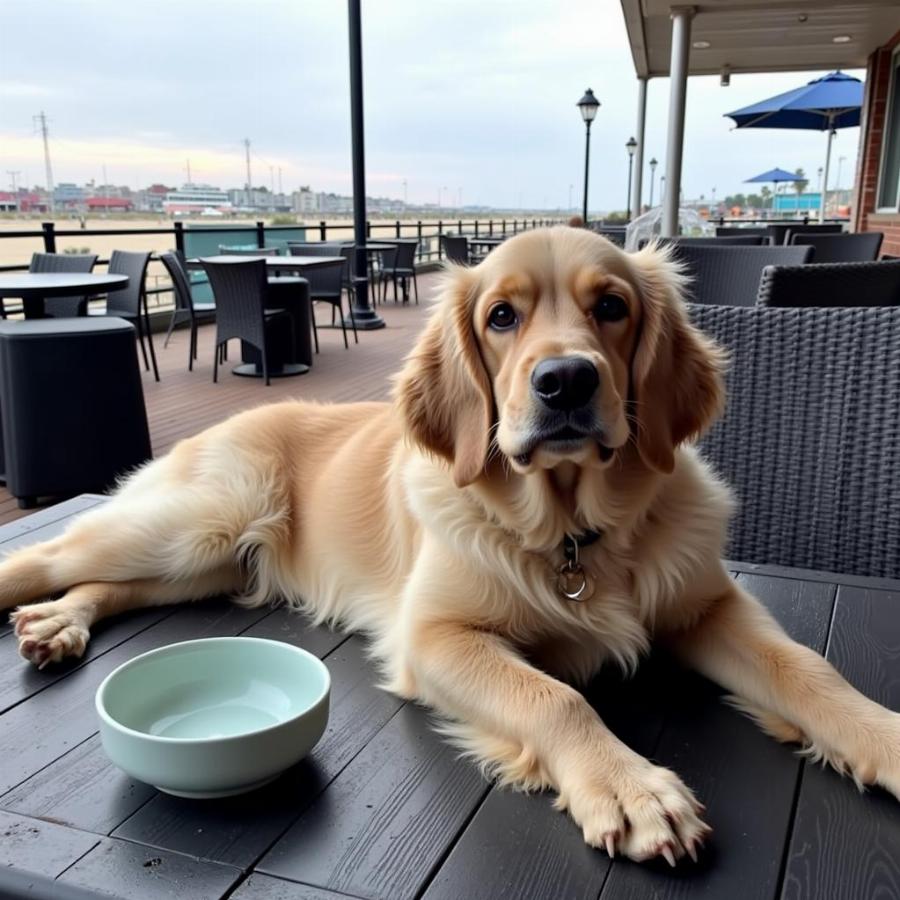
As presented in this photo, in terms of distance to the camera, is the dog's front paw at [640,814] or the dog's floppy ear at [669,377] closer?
the dog's front paw at [640,814]

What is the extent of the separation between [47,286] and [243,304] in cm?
239

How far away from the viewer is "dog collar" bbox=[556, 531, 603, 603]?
149cm

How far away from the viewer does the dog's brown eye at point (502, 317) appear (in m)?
1.64

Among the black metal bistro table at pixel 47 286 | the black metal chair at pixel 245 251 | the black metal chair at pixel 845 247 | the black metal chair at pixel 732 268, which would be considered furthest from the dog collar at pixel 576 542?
the black metal chair at pixel 245 251

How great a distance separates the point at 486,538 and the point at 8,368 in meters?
3.51

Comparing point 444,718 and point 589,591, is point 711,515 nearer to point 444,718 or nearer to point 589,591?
point 589,591

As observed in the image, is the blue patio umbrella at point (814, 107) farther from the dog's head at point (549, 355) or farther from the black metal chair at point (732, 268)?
the dog's head at point (549, 355)

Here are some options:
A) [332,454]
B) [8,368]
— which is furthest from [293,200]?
[332,454]

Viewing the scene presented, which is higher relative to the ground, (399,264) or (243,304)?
(399,264)

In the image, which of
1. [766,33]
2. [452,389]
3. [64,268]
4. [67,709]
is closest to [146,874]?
[67,709]

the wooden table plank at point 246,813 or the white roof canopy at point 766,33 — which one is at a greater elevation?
the white roof canopy at point 766,33

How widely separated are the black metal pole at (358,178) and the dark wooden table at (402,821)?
415 inches

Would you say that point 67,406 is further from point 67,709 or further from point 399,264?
point 399,264

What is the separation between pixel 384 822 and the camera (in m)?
1.00
